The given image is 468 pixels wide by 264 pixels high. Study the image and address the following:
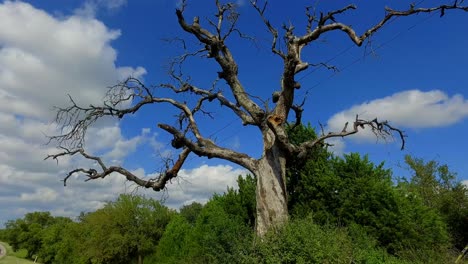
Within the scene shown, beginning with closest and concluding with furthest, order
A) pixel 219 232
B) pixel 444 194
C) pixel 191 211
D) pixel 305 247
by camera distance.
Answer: pixel 305 247 → pixel 219 232 → pixel 444 194 → pixel 191 211

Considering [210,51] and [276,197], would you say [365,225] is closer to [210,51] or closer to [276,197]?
[276,197]

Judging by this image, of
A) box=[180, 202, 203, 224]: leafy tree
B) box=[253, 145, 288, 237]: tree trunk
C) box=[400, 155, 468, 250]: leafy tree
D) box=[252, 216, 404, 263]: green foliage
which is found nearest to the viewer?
box=[252, 216, 404, 263]: green foliage

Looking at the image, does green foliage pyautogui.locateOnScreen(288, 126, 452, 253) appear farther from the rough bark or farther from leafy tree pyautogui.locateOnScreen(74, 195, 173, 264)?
leafy tree pyautogui.locateOnScreen(74, 195, 173, 264)

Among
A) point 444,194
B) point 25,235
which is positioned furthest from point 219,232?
point 25,235

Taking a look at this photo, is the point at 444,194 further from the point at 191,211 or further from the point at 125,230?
the point at 191,211

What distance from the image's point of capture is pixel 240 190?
25.2 metres

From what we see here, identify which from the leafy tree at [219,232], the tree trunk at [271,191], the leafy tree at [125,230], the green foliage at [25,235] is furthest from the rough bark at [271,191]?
the green foliage at [25,235]

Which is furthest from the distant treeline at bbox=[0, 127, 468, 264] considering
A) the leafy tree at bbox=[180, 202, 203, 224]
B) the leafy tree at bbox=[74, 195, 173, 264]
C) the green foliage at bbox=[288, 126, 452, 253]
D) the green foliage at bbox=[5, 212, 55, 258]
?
the green foliage at bbox=[5, 212, 55, 258]

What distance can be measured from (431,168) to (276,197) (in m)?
42.1

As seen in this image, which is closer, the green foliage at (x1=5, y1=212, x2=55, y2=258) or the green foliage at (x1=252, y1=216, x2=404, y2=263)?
the green foliage at (x1=252, y1=216, x2=404, y2=263)

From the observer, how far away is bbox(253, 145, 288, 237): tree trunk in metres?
14.0

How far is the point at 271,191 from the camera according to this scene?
14328mm

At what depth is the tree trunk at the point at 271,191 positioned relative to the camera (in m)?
14.0

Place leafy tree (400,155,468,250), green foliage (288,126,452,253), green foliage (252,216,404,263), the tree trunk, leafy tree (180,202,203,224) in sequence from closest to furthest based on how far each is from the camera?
green foliage (252,216,404,263) → the tree trunk → green foliage (288,126,452,253) → leafy tree (400,155,468,250) → leafy tree (180,202,203,224)
